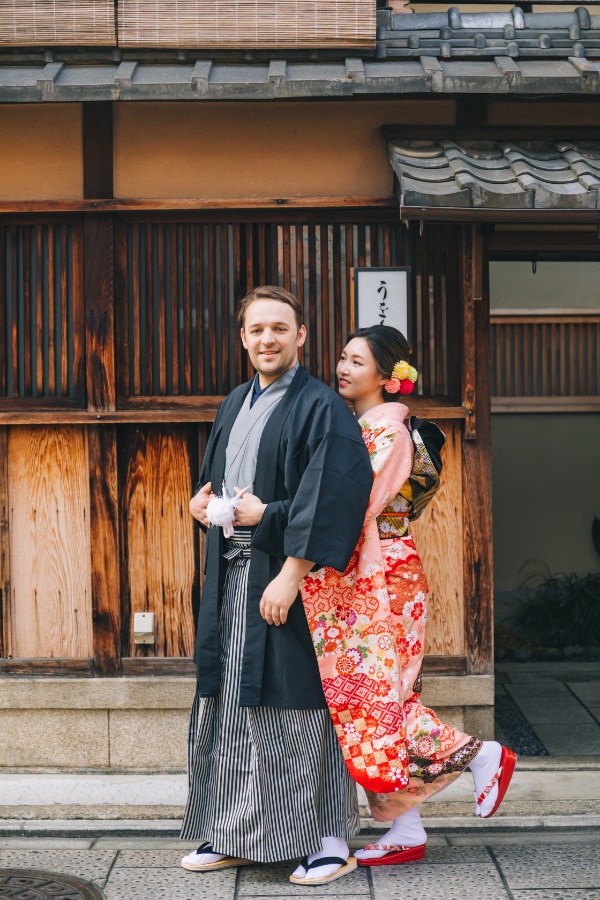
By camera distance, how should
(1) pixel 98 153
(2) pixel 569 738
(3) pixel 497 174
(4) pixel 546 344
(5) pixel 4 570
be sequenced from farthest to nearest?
(4) pixel 546 344
(2) pixel 569 738
(5) pixel 4 570
(1) pixel 98 153
(3) pixel 497 174

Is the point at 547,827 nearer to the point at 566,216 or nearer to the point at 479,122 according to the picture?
the point at 566,216

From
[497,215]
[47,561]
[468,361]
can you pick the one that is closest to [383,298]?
[468,361]

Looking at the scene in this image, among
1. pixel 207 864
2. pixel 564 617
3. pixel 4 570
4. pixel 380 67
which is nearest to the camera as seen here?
pixel 207 864

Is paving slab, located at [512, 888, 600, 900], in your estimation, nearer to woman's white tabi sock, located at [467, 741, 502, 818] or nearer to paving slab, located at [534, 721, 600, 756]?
woman's white tabi sock, located at [467, 741, 502, 818]

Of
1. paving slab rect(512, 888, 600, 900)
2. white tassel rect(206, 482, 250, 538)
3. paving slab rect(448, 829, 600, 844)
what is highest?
white tassel rect(206, 482, 250, 538)

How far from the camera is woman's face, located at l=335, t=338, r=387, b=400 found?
4195 millimetres

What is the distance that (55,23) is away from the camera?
5004mm

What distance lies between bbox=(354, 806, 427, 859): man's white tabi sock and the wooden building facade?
102 cm

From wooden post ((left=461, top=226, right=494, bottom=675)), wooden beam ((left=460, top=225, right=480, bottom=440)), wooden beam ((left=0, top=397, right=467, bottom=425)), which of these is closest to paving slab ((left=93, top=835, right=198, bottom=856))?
wooden post ((left=461, top=226, right=494, bottom=675))

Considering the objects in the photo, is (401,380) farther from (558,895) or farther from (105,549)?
(558,895)

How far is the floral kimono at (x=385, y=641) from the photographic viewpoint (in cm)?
396

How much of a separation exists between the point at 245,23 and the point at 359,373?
2.07 metres

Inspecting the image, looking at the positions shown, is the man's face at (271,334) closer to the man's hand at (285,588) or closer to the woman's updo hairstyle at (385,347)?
the woman's updo hairstyle at (385,347)

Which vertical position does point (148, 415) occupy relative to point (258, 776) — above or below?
above
